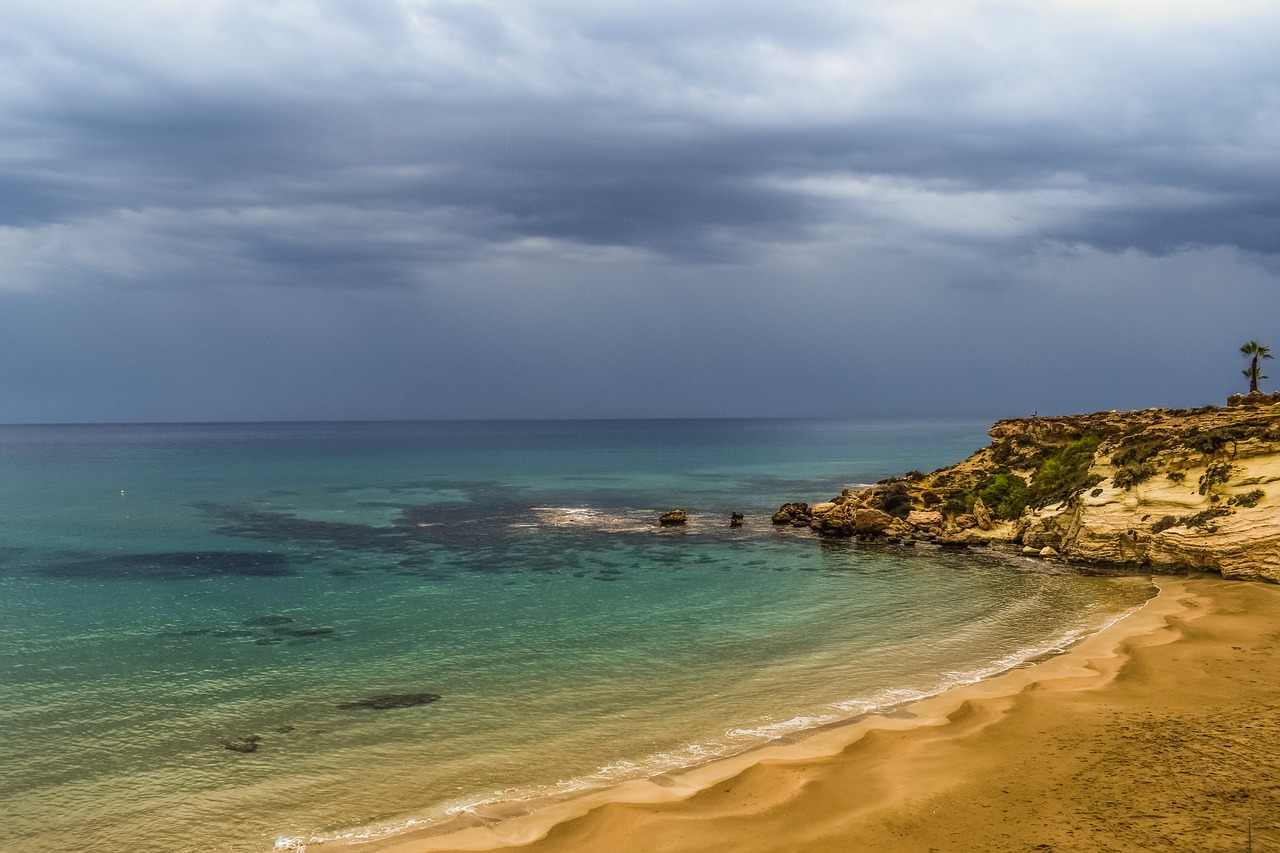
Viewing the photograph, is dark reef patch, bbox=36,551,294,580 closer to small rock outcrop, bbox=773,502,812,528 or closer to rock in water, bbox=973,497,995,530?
small rock outcrop, bbox=773,502,812,528

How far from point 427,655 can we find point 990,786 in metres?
17.8

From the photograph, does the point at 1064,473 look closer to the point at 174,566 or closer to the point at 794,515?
the point at 794,515

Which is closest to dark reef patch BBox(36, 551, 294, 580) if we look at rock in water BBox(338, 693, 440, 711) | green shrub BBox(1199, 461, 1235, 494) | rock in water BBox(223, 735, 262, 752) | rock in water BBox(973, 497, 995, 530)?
rock in water BBox(338, 693, 440, 711)

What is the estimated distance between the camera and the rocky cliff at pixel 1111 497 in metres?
36.3

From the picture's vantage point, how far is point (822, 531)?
55219mm

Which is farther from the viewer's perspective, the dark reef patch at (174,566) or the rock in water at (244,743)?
the dark reef patch at (174,566)

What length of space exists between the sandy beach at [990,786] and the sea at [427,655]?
1.44 m

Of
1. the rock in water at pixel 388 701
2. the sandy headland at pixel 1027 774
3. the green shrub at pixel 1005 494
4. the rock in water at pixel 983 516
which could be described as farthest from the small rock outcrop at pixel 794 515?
the rock in water at pixel 388 701

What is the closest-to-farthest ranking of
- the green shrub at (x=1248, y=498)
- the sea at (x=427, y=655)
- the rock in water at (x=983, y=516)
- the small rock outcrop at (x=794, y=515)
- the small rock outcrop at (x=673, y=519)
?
1. the sea at (x=427, y=655)
2. the green shrub at (x=1248, y=498)
3. the rock in water at (x=983, y=516)
4. the small rock outcrop at (x=673, y=519)
5. the small rock outcrop at (x=794, y=515)

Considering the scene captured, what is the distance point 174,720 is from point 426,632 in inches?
389

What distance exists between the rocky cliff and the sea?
116 inches

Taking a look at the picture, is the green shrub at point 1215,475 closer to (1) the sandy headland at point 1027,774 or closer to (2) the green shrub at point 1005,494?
(1) the sandy headland at point 1027,774

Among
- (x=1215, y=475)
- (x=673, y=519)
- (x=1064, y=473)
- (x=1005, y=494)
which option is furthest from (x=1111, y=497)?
(x=673, y=519)

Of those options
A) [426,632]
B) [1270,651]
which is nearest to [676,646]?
[426,632]
